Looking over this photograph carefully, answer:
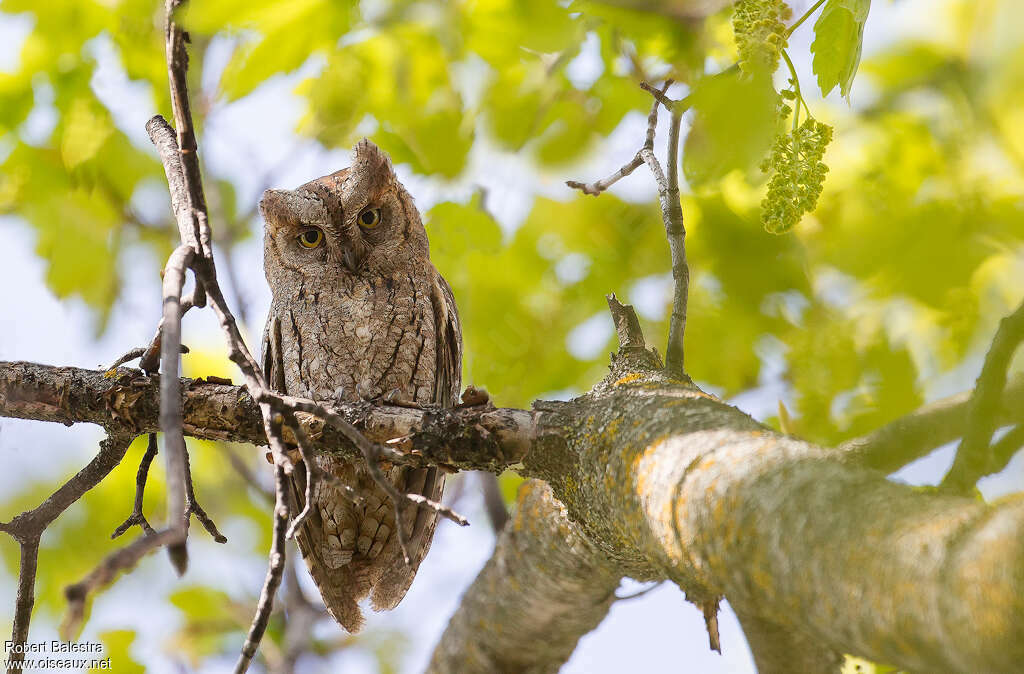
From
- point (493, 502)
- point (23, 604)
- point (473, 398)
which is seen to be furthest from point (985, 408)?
point (493, 502)

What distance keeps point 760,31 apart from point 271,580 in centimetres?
112

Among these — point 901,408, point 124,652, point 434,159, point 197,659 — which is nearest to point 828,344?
point 901,408

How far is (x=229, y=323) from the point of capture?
4.17 feet

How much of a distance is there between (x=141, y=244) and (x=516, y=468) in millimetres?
2464

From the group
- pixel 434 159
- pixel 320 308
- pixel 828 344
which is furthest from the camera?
pixel 320 308

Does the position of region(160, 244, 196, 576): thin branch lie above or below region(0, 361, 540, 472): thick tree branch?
below

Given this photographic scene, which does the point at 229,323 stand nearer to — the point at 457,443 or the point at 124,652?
the point at 457,443

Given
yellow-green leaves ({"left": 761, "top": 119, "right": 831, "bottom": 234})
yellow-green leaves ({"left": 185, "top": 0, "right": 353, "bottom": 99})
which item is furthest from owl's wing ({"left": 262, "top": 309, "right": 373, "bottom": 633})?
yellow-green leaves ({"left": 761, "top": 119, "right": 831, "bottom": 234})

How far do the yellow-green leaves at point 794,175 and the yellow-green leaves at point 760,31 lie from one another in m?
0.18

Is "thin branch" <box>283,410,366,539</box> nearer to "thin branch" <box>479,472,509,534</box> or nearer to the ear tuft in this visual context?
the ear tuft

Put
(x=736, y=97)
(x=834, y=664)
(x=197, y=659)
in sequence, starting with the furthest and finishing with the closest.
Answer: (x=197, y=659) → (x=834, y=664) → (x=736, y=97)

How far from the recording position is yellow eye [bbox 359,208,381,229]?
119 inches

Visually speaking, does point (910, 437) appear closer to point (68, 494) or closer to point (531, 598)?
point (531, 598)

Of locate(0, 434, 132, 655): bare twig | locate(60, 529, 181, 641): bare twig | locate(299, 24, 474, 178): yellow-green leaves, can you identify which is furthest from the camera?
locate(299, 24, 474, 178): yellow-green leaves
